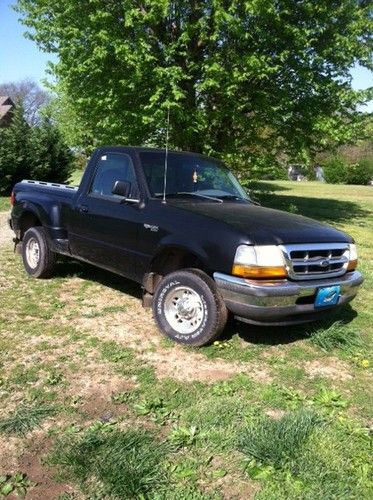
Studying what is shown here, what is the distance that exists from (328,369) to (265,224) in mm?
1418

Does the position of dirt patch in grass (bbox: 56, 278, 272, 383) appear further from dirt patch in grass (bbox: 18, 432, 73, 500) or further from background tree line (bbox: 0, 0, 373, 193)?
background tree line (bbox: 0, 0, 373, 193)

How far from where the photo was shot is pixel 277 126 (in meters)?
14.4

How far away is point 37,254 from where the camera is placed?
263 inches

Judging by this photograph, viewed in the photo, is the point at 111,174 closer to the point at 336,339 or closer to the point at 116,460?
the point at 336,339

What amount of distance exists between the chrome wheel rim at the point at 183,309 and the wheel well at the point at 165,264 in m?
0.34

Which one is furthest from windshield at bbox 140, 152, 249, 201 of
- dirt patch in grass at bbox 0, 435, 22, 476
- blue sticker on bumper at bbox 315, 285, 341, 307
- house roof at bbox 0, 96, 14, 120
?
house roof at bbox 0, 96, 14, 120

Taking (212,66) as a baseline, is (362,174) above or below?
below

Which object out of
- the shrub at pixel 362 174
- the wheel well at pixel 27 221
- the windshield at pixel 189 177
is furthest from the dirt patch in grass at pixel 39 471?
the shrub at pixel 362 174

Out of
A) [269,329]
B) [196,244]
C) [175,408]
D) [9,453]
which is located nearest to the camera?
[9,453]

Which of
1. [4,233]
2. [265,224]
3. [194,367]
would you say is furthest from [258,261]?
[4,233]

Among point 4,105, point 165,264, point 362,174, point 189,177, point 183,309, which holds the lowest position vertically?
point 183,309

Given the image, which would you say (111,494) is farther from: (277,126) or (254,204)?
(277,126)

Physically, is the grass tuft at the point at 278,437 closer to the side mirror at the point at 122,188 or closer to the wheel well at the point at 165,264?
the wheel well at the point at 165,264

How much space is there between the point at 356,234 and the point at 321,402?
1035 cm
